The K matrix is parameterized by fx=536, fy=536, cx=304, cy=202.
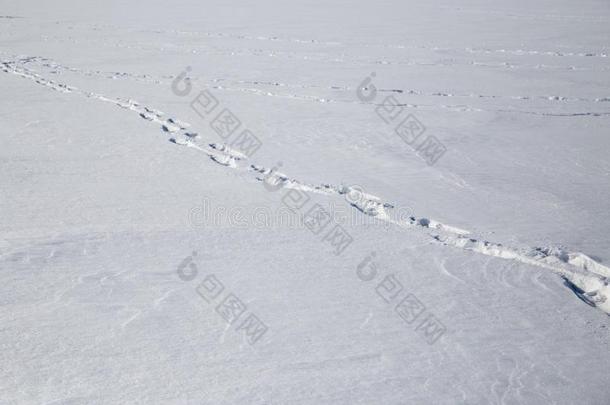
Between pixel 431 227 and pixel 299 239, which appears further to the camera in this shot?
pixel 431 227

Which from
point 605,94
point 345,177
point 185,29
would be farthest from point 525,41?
point 345,177

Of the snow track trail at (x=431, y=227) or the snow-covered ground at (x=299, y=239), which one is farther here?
the snow track trail at (x=431, y=227)

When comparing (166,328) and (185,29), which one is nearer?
(166,328)

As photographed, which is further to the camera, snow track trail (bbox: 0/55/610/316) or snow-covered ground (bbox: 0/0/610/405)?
snow track trail (bbox: 0/55/610/316)

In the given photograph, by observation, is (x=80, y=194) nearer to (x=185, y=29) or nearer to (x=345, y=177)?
(x=345, y=177)
